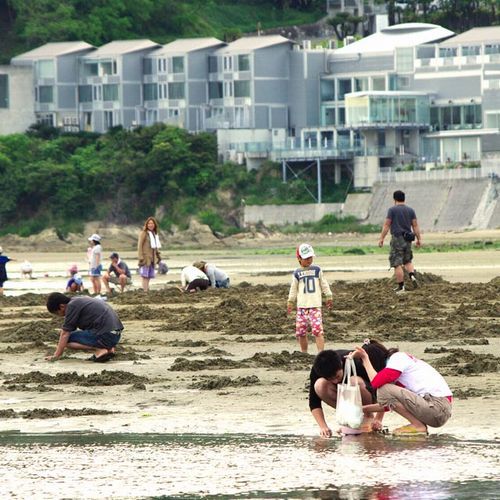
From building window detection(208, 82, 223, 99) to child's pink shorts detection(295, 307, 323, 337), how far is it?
79338mm

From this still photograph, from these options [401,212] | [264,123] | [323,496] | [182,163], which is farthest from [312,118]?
[323,496]

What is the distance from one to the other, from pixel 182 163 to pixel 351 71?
11.8m

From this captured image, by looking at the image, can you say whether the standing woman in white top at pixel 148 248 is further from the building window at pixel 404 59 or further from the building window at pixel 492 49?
the building window at pixel 404 59

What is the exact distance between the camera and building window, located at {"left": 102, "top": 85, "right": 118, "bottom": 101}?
100463 millimetres

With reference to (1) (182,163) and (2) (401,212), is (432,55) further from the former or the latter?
(2) (401,212)

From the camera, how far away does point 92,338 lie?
19969 mm

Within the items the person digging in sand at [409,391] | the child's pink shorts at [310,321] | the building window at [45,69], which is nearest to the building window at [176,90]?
the building window at [45,69]

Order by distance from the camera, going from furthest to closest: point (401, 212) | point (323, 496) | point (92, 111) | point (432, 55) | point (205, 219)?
point (92, 111) → point (432, 55) → point (205, 219) → point (401, 212) → point (323, 496)

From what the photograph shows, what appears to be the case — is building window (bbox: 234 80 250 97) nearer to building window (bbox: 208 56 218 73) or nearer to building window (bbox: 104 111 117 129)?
building window (bbox: 208 56 218 73)

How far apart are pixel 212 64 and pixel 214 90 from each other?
1433 mm

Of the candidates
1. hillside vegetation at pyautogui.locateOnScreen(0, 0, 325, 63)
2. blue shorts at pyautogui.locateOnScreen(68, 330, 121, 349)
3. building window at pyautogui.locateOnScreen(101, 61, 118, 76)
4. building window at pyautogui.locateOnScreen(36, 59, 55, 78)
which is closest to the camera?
blue shorts at pyautogui.locateOnScreen(68, 330, 121, 349)

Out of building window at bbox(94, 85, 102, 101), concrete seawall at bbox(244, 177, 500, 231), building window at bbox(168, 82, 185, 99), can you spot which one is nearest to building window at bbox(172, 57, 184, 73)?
building window at bbox(168, 82, 185, 99)

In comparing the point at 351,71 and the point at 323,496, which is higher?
the point at 351,71

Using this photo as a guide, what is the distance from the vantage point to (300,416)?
50.8 ft
